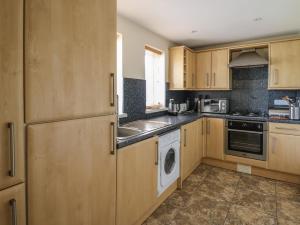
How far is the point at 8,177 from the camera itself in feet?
2.87

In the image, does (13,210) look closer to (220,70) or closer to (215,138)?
(215,138)

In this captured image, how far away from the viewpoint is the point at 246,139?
315cm

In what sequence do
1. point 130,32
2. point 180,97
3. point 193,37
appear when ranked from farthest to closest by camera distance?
1. point 180,97
2. point 193,37
3. point 130,32

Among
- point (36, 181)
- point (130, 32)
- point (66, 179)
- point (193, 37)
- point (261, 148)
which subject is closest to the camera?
point (36, 181)

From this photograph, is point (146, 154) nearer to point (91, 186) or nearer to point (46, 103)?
point (91, 186)

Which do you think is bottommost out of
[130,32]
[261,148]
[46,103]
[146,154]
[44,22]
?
[261,148]

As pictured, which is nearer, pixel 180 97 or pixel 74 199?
pixel 74 199

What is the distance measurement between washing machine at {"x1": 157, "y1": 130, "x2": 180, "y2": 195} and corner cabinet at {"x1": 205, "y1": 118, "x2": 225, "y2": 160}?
1.14 m

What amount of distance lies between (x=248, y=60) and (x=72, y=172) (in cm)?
314

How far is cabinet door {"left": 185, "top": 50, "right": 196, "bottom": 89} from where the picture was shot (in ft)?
11.8

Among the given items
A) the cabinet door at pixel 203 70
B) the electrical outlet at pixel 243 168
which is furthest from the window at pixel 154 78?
the electrical outlet at pixel 243 168

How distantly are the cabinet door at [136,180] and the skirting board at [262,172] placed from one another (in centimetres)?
182

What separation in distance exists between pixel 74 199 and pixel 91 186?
0.13m

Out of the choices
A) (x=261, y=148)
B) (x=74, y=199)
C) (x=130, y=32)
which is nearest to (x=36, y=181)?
(x=74, y=199)
